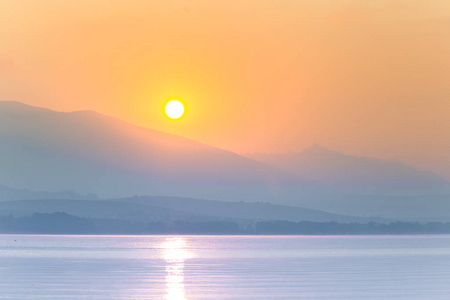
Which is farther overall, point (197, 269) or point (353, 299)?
point (197, 269)

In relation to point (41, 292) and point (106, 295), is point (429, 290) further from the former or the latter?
point (41, 292)

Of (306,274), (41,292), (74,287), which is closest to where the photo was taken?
(41,292)

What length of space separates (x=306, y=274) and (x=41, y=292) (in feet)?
52.0

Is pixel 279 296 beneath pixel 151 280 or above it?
beneath

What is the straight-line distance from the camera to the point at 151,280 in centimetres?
3959

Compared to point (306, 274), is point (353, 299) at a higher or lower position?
Result: lower

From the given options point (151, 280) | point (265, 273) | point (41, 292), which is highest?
point (265, 273)

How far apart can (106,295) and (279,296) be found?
21.2 feet

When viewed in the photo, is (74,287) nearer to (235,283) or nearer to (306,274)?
(235,283)

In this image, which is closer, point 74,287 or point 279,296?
point 279,296

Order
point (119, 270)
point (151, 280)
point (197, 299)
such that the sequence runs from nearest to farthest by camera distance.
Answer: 1. point (197, 299)
2. point (151, 280)
3. point (119, 270)

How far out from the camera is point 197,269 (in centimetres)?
4925

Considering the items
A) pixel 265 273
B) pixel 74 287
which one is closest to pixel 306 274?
pixel 265 273

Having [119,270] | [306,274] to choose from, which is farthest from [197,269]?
[306,274]
